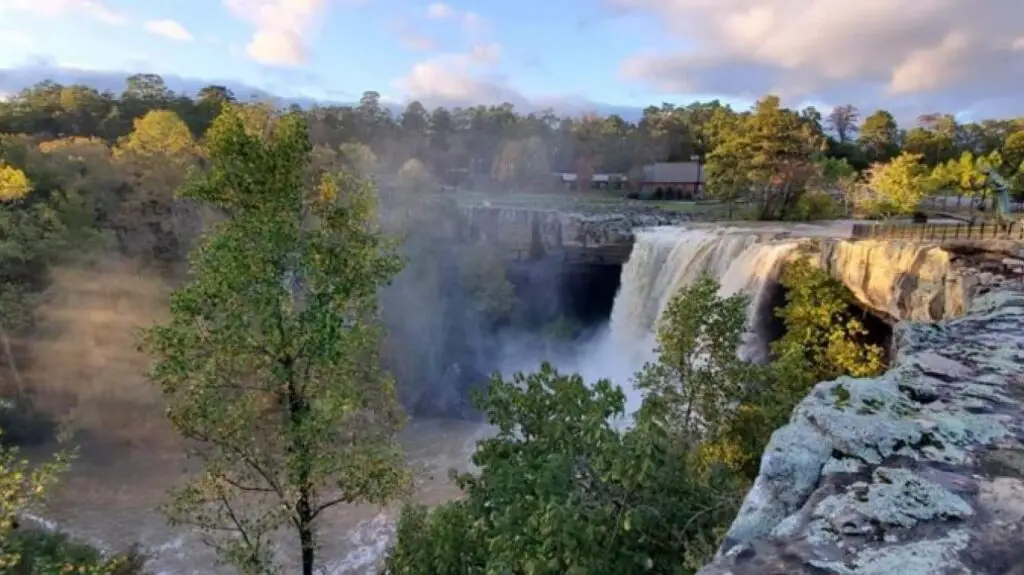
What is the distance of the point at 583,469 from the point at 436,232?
1062 inches

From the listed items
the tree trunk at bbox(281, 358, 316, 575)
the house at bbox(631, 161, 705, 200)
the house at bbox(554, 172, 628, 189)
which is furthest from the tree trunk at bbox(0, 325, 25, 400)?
the house at bbox(631, 161, 705, 200)

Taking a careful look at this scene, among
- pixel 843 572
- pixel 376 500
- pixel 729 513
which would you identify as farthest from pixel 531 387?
pixel 843 572

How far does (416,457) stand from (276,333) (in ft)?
53.2

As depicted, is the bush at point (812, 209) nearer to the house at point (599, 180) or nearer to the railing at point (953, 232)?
the railing at point (953, 232)

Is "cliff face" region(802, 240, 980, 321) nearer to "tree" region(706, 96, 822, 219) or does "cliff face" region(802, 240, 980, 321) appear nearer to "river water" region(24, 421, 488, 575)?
"river water" region(24, 421, 488, 575)

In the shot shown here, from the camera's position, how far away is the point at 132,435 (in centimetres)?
2362

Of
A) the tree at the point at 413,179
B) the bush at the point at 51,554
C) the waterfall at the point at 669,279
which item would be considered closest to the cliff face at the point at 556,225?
the tree at the point at 413,179

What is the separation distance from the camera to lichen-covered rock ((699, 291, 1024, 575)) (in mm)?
3555

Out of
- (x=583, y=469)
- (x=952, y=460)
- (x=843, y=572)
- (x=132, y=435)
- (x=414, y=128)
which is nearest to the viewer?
(x=843, y=572)

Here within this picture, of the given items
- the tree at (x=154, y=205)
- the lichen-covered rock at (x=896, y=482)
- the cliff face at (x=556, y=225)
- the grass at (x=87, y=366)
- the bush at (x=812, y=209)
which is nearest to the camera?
the lichen-covered rock at (x=896, y=482)

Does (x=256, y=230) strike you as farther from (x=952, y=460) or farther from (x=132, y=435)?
(x=132, y=435)

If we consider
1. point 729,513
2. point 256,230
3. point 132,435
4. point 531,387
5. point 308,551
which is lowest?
point 132,435

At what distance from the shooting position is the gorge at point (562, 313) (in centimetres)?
1474

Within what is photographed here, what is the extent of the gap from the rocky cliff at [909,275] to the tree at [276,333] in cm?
992
